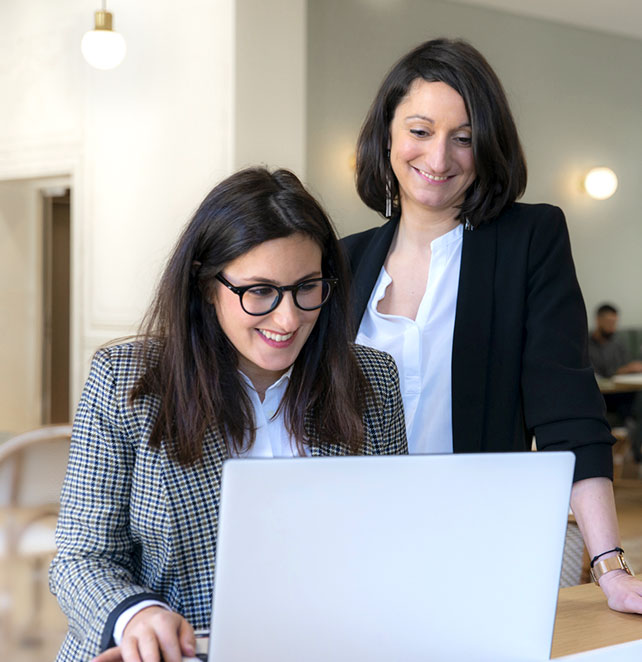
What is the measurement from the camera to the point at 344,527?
0.78 meters

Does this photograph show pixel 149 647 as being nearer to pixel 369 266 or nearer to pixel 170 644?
pixel 170 644

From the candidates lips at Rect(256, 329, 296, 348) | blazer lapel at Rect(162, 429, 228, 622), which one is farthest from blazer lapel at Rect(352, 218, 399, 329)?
blazer lapel at Rect(162, 429, 228, 622)

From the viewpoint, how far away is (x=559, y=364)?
1.49 meters

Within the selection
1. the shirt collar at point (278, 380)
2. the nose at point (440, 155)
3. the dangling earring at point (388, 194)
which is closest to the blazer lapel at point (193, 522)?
the shirt collar at point (278, 380)

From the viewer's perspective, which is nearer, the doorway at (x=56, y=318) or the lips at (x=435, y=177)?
the lips at (x=435, y=177)

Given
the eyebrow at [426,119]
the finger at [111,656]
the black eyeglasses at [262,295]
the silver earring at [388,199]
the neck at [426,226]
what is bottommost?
the finger at [111,656]

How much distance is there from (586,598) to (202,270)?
2.33 ft

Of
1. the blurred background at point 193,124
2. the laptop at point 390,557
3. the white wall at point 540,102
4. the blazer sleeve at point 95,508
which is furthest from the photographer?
the white wall at point 540,102

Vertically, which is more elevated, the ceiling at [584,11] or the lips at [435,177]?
the ceiling at [584,11]

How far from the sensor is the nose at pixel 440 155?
1.52 m

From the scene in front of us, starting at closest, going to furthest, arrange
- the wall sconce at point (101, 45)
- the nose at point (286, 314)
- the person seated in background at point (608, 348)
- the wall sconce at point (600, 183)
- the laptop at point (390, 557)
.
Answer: the laptop at point (390, 557), the nose at point (286, 314), the wall sconce at point (101, 45), the person seated in background at point (608, 348), the wall sconce at point (600, 183)

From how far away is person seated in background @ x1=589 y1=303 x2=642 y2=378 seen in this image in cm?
674

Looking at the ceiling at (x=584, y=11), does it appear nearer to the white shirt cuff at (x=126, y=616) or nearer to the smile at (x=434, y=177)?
the smile at (x=434, y=177)

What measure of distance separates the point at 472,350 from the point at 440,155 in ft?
1.06
